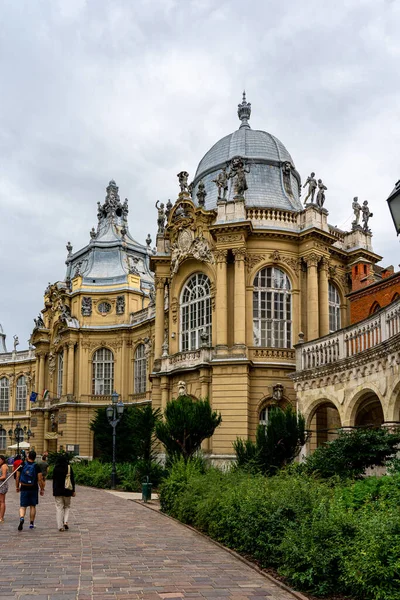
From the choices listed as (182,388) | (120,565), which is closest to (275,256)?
(182,388)

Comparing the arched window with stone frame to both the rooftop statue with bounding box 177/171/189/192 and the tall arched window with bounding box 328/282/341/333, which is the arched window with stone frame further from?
the tall arched window with bounding box 328/282/341/333

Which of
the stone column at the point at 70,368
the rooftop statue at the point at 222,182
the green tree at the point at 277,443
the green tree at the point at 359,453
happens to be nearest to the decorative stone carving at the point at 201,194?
the rooftop statue at the point at 222,182

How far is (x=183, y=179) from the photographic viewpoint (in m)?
37.4

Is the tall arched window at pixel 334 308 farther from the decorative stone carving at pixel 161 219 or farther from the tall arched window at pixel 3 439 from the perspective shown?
the tall arched window at pixel 3 439

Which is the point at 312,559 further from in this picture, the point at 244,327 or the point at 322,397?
the point at 244,327

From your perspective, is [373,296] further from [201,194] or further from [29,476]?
[29,476]

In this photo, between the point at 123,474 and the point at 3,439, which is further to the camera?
the point at 3,439

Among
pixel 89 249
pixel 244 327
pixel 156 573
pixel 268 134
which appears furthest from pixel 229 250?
Answer: pixel 89 249

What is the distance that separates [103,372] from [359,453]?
1575 inches

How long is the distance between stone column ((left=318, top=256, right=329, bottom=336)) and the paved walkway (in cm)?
1830

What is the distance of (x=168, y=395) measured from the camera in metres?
36.2

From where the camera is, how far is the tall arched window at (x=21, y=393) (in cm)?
7125

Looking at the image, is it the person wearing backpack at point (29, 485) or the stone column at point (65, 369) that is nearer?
the person wearing backpack at point (29, 485)

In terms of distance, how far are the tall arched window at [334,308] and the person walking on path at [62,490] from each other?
72.9 feet
